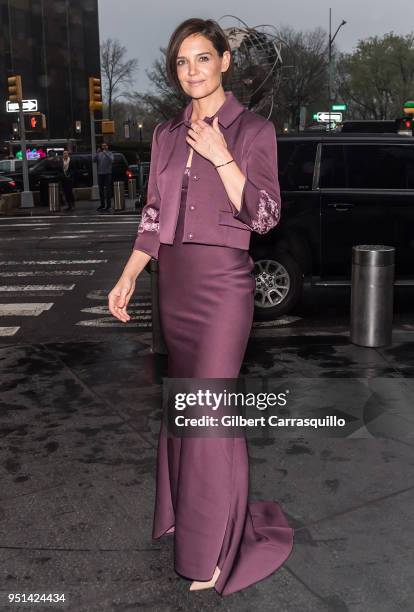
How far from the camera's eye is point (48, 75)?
54.8 metres

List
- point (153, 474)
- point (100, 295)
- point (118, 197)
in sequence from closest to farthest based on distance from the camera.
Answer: point (153, 474) < point (100, 295) < point (118, 197)

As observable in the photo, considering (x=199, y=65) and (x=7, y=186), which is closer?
(x=199, y=65)

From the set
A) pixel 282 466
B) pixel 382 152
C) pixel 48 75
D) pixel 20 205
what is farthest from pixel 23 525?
pixel 48 75

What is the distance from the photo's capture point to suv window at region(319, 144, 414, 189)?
8188 mm

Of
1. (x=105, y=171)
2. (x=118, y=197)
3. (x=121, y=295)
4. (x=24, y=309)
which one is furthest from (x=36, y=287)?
(x=118, y=197)

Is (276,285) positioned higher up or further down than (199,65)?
further down

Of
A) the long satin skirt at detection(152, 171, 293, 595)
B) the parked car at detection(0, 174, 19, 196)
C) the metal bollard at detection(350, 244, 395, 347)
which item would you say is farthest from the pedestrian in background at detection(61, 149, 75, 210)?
the long satin skirt at detection(152, 171, 293, 595)

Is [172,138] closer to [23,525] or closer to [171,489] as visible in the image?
[171,489]

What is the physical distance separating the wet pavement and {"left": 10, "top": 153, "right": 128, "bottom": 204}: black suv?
2186 centimetres

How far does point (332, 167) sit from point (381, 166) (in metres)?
0.53

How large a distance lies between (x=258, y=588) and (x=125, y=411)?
232cm

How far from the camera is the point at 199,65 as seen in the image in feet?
9.11

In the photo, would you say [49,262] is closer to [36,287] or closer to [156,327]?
[36,287]

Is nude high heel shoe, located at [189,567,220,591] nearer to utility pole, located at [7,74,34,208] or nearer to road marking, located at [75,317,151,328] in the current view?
road marking, located at [75,317,151,328]
